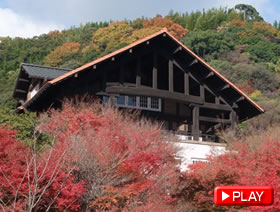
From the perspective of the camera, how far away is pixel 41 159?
14461mm

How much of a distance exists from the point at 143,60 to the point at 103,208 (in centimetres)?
1352

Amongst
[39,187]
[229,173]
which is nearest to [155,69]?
[229,173]

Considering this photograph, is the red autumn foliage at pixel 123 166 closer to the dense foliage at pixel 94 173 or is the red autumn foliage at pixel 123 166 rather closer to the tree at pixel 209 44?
the dense foliage at pixel 94 173

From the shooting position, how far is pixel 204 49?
8406 cm

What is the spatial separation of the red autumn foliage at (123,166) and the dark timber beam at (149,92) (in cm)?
537

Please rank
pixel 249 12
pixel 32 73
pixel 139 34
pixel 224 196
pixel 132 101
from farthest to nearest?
pixel 249 12 < pixel 139 34 < pixel 32 73 < pixel 132 101 < pixel 224 196

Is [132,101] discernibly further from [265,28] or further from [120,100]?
[265,28]

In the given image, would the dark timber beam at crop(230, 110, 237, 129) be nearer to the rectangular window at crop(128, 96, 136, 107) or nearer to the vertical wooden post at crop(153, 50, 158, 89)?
the vertical wooden post at crop(153, 50, 158, 89)

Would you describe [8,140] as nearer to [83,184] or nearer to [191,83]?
[83,184]

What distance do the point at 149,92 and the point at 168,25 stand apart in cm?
7746

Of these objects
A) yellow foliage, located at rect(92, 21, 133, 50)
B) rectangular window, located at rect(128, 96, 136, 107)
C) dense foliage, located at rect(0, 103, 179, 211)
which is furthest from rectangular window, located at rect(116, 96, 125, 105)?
yellow foliage, located at rect(92, 21, 133, 50)

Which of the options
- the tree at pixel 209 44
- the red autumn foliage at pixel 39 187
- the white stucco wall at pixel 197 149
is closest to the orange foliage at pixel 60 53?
the tree at pixel 209 44

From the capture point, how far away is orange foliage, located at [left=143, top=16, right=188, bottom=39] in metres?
98.1

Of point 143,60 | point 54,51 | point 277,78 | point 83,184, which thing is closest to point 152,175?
point 83,184
